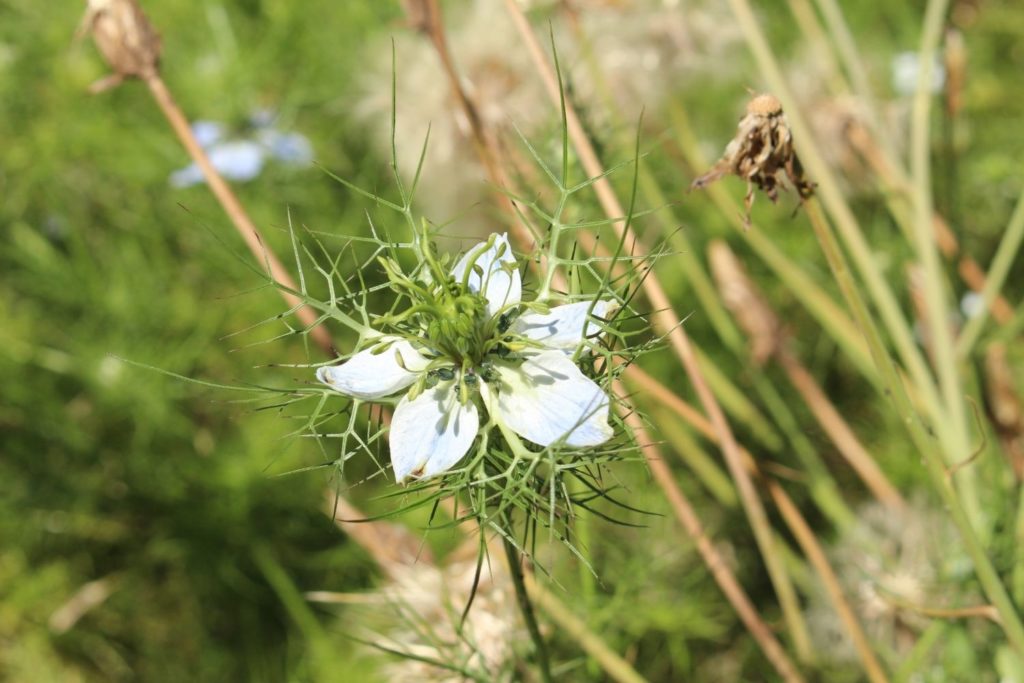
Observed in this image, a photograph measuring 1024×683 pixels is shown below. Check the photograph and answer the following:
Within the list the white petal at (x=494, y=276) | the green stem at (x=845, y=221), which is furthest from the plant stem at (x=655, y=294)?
the white petal at (x=494, y=276)

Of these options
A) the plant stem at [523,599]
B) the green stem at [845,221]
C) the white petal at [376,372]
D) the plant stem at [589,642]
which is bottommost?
the plant stem at [523,599]

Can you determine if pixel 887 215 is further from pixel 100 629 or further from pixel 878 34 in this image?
pixel 100 629

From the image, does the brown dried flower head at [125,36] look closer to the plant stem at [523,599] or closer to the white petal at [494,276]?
the white petal at [494,276]

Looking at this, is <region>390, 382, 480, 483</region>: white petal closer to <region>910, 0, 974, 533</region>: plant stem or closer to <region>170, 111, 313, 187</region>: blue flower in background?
<region>910, 0, 974, 533</region>: plant stem

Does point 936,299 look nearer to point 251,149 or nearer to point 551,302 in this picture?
point 551,302

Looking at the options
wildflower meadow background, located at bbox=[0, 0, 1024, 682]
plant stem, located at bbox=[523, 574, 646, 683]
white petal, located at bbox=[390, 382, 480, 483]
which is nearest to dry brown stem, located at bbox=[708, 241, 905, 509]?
wildflower meadow background, located at bbox=[0, 0, 1024, 682]

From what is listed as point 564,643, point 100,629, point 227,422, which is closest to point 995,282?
point 564,643

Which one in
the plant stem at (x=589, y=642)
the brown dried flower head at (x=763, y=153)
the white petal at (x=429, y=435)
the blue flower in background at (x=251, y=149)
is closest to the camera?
the white petal at (x=429, y=435)
